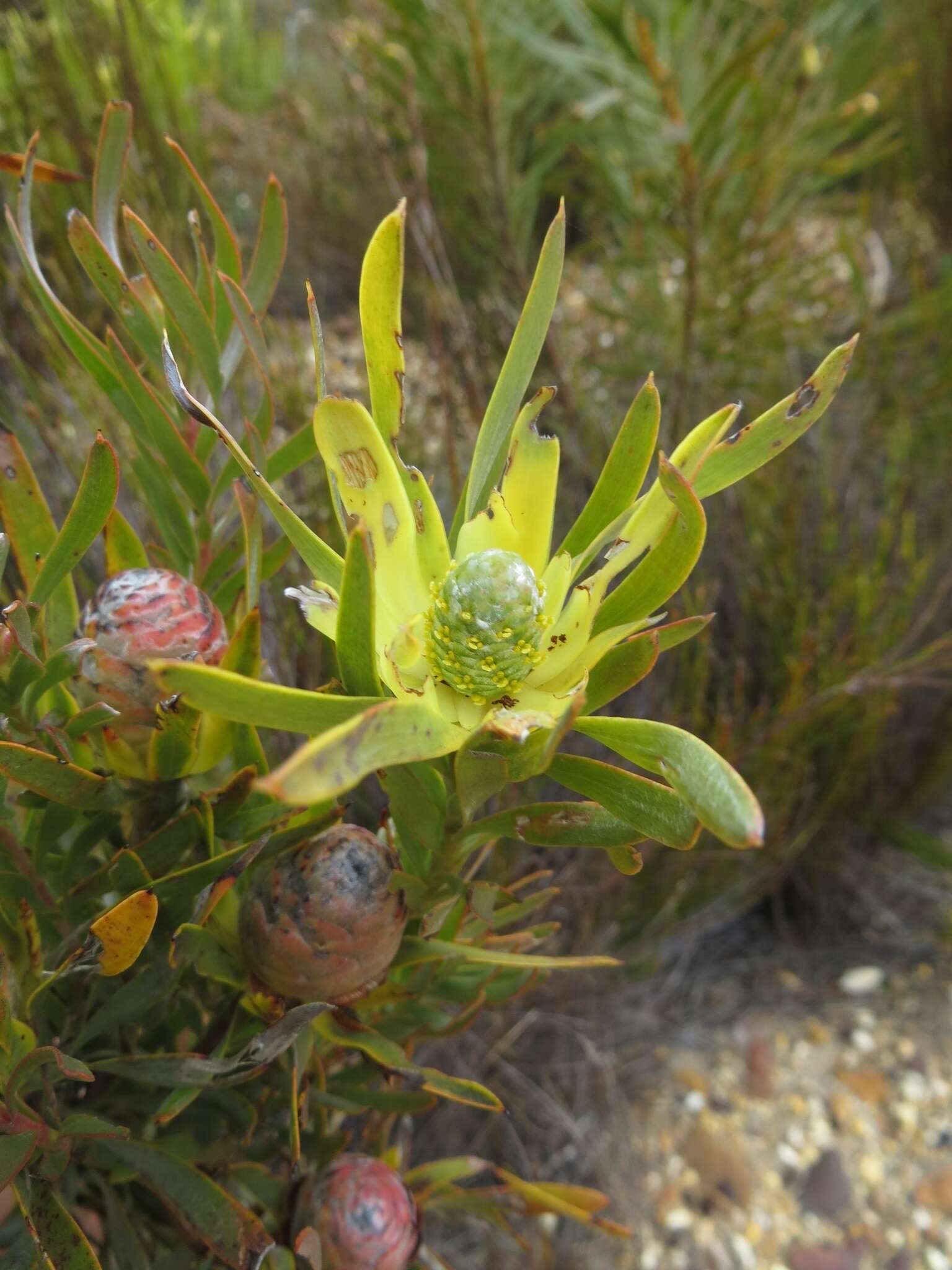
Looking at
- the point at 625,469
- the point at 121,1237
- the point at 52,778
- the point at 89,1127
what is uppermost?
the point at 625,469

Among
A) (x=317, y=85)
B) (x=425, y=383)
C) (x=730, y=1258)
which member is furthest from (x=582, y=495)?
(x=317, y=85)

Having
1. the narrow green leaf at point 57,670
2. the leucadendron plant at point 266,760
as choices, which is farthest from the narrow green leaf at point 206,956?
the narrow green leaf at point 57,670

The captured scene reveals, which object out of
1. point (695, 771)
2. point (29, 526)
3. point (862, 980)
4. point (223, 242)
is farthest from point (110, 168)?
point (862, 980)

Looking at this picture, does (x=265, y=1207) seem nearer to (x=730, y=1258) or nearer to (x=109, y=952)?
(x=109, y=952)

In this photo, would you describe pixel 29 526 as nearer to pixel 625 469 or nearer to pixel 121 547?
pixel 121 547

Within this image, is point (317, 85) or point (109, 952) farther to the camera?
point (317, 85)
